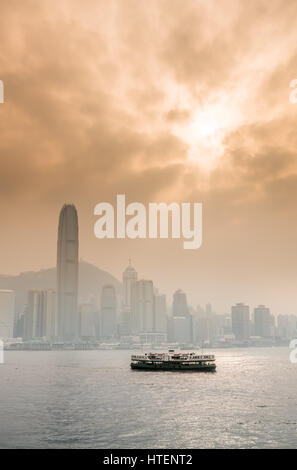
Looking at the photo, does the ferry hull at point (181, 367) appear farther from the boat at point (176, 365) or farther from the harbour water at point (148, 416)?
the harbour water at point (148, 416)

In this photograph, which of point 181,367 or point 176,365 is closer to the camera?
point 181,367

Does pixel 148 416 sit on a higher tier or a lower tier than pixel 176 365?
higher

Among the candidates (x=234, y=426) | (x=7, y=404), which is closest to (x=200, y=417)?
(x=234, y=426)

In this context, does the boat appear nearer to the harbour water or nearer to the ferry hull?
the ferry hull

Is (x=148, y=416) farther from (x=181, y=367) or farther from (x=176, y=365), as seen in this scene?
(x=176, y=365)

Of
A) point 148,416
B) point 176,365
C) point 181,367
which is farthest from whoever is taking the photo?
point 176,365

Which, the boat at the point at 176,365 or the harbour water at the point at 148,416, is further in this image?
the boat at the point at 176,365

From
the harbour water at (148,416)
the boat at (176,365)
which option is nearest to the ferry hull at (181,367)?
the boat at (176,365)

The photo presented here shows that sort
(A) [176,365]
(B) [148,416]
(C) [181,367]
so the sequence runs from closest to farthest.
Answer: (B) [148,416] → (C) [181,367] → (A) [176,365]

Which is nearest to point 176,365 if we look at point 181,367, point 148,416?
point 181,367
